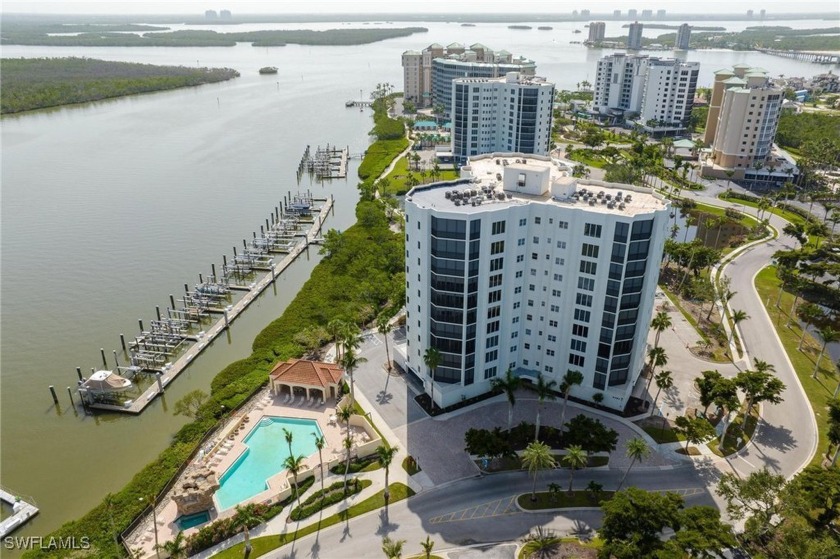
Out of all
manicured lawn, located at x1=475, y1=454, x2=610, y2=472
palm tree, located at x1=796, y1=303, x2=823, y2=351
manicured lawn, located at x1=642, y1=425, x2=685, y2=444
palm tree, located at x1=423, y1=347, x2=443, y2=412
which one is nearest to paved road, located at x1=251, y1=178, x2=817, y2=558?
manicured lawn, located at x1=475, y1=454, x2=610, y2=472

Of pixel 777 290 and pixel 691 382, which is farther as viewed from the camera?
pixel 777 290

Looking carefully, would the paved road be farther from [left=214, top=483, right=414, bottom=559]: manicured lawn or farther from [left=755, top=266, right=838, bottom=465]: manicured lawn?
[left=755, top=266, right=838, bottom=465]: manicured lawn

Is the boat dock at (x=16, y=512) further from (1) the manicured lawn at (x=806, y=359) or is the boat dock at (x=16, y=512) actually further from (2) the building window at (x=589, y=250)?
(1) the manicured lawn at (x=806, y=359)

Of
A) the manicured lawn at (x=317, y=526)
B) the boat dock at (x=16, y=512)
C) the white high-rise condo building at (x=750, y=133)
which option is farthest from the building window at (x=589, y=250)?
the white high-rise condo building at (x=750, y=133)

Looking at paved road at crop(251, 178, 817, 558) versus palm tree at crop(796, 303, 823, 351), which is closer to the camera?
paved road at crop(251, 178, 817, 558)

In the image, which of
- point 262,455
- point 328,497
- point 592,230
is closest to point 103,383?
point 262,455

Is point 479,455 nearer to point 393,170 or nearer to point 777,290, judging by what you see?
point 777,290

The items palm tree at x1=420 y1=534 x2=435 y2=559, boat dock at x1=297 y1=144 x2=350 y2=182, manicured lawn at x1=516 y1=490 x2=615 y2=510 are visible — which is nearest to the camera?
palm tree at x1=420 y1=534 x2=435 y2=559

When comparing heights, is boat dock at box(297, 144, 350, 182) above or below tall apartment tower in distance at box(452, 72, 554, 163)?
below

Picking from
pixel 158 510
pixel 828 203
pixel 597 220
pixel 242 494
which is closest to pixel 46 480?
pixel 158 510
